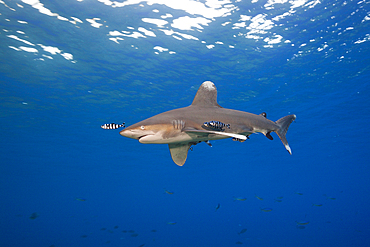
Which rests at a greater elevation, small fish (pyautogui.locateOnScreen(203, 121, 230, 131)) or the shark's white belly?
small fish (pyautogui.locateOnScreen(203, 121, 230, 131))

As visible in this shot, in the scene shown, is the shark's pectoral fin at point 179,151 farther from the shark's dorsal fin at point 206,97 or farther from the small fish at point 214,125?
the shark's dorsal fin at point 206,97

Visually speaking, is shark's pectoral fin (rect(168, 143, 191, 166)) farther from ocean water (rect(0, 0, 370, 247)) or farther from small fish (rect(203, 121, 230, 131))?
ocean water (rect(0, 0, 370, 247))

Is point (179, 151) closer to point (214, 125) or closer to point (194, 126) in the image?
point (194, 126)

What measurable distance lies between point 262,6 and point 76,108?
16.0 m

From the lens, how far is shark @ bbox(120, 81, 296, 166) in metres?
2.32

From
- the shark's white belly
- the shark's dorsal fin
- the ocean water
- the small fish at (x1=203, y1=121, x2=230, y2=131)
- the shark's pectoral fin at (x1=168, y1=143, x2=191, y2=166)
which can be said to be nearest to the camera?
the shark's white belly

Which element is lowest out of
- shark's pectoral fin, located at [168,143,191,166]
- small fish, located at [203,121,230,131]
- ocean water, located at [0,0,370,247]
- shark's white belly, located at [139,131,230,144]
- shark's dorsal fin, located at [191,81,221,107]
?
shark's pectoral fin, located at [168,143,191,166]

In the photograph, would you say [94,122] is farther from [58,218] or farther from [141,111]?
[58,218]

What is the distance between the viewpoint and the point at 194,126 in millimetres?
2615

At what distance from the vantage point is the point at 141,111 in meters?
17.9

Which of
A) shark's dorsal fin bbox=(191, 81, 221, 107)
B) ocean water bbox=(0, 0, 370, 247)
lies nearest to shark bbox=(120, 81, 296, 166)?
shark's dorsal fin bbox=(191, 81, 221, 107)

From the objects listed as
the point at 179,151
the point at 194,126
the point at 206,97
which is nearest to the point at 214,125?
the point at 194,126

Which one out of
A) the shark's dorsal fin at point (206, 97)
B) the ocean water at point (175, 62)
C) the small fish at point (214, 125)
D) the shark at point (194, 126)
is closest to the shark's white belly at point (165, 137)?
the shark at point (194, 126)

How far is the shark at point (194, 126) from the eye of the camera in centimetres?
232
